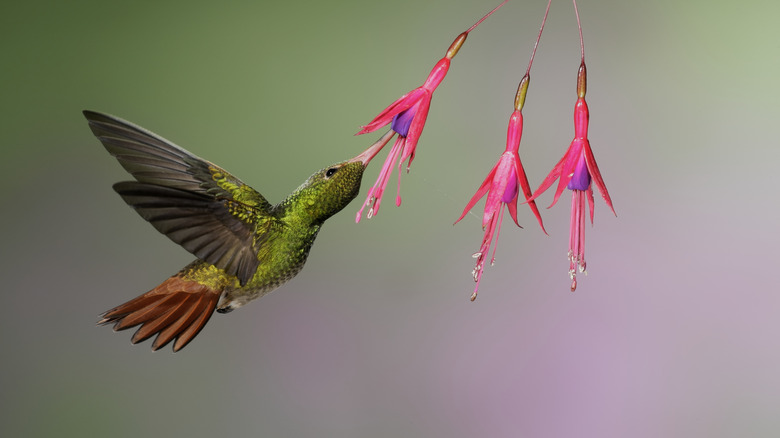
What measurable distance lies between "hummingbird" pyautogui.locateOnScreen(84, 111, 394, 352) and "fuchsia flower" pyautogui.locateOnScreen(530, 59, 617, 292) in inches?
4.8

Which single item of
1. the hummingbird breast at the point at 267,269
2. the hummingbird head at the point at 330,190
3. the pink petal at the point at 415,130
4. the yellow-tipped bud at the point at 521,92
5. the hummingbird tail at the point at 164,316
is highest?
the yellow-tipped bud at the point at 521,92

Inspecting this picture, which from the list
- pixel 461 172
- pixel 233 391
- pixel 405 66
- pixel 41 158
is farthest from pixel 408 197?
pixel 41 158

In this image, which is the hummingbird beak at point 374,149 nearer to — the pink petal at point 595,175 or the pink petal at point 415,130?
the pink petal at point 415,130

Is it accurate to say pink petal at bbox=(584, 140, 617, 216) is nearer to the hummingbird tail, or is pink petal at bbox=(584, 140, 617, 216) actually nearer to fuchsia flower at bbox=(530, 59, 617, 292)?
fuchsia flower at bbox=(530, 59, 617, 292)

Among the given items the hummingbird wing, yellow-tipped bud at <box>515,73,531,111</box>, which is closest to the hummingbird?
the hummingbird wing

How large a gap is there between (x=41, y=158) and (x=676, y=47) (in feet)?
3.29

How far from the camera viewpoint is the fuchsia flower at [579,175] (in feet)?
1.53

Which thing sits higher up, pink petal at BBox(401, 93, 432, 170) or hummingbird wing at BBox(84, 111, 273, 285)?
pink petal at BBox(401, 93, 432, 170)

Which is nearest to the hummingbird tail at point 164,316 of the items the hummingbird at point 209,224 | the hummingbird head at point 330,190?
the hummingbird at point 209,224

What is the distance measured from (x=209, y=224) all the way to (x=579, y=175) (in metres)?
0.25

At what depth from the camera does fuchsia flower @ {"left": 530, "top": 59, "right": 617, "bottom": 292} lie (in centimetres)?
47

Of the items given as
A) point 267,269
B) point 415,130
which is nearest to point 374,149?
point 415,130

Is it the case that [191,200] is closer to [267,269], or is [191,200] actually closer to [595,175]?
[267,269]

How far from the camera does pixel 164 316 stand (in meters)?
0.49
